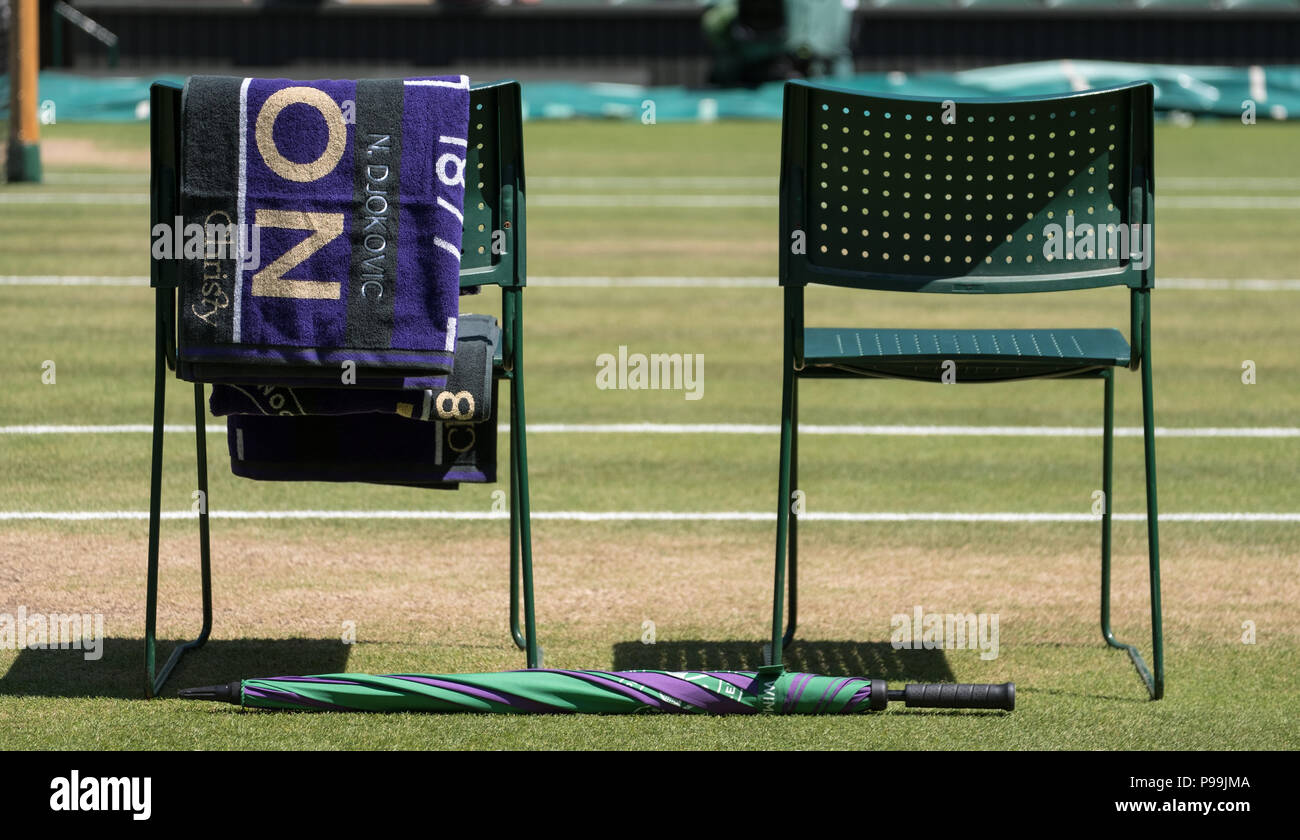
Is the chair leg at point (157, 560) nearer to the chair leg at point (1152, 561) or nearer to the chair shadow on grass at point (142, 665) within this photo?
the chair shadow on grass at point (142, 665)

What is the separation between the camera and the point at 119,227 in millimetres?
15812

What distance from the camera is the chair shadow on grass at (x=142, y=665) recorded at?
207 inches

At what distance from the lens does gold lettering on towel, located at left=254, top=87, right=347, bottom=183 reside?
4.71 metres

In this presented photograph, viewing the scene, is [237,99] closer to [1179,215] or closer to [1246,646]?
[1246,646]

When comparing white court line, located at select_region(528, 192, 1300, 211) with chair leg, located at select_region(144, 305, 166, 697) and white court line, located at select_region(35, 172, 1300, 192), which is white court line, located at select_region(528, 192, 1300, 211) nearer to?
white court line, located at select_region(35, 172, 1300, 192)

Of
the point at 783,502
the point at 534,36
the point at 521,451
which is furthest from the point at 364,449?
the point at 534,36

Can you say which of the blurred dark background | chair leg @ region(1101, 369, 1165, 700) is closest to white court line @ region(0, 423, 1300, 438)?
chair leg @ region(1101, 369, 1165, 700)

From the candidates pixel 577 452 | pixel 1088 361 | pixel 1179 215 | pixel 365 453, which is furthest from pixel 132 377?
pixel 1179 215

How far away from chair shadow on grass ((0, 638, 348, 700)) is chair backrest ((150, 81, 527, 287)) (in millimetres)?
1222

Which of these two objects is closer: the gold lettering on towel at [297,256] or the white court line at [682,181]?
the gold lettering on towel at [297,256]

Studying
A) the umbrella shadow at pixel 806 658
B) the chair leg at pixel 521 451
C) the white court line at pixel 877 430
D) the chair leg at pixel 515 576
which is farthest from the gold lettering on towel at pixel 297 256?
the white court line at pixel 877 430

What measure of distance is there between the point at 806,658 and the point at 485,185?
1786 mm

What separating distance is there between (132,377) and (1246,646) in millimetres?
6346

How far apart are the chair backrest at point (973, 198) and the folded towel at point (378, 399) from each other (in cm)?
91
